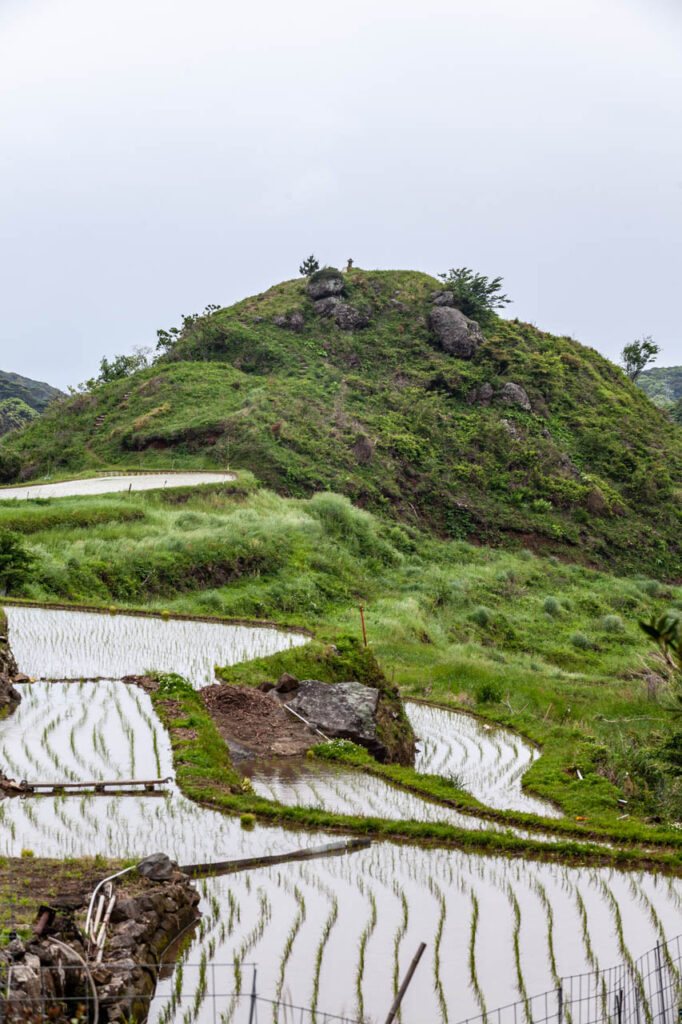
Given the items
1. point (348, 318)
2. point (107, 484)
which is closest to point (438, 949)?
point (107, 484)

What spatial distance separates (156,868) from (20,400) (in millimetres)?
92710

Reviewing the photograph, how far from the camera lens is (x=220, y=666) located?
601 inches

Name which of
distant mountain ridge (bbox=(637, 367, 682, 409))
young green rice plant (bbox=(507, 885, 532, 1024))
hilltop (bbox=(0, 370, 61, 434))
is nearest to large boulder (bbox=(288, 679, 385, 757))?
young green rice plant (bbox=(507, 885, 532, 1024))

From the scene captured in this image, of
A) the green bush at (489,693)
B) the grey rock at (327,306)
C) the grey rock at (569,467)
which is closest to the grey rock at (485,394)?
the grey rock at (569,467)

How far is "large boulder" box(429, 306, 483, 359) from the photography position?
4991cm

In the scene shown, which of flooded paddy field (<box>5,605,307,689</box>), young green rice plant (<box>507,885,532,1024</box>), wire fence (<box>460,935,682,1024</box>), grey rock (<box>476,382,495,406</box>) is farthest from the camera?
grey rock (<box>476,382,495,406</box>)

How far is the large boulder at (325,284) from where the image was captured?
5231 cm

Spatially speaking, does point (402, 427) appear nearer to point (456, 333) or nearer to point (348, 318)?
point (456, 333)

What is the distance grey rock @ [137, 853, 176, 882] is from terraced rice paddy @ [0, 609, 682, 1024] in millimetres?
494

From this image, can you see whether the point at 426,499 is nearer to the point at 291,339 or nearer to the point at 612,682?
the point at 291,339

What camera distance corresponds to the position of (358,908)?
7.29m

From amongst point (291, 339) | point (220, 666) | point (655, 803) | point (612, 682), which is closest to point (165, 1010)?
point (655, 803)

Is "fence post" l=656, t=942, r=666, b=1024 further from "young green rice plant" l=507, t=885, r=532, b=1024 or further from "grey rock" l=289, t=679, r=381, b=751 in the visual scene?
"grey rock" l=289, t=679, r=381, b=751

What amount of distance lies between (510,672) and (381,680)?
207 inches
